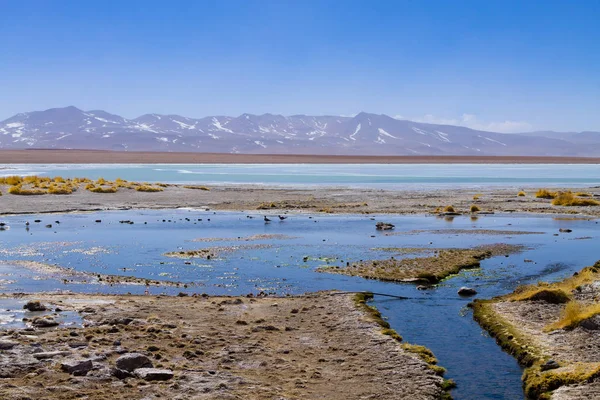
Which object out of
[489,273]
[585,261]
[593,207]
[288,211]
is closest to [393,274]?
[489,273]

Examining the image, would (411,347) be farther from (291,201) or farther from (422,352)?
(291,201)

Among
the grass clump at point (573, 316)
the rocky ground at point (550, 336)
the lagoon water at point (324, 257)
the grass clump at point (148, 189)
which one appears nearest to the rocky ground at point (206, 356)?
the lagoon water at point (324, 257)

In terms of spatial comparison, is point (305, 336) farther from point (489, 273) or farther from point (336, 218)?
point (336, 218)

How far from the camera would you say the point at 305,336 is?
1197cm

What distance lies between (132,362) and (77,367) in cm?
76

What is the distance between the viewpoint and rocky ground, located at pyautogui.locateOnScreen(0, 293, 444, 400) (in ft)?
29.5

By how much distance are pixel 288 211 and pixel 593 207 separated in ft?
57.6

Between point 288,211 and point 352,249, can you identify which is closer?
point 352,249

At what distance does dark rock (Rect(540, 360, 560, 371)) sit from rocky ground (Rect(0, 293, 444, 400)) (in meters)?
1.73

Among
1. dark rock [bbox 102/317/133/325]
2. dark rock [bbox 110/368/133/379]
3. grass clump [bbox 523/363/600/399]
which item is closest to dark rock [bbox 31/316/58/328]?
dark rock [bbox 102/317/133/325]

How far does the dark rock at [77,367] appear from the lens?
9180 millimetres

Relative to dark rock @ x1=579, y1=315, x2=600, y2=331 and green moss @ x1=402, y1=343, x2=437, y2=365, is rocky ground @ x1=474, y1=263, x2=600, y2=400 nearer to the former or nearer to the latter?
dark rock @ x1=579, y1=315, x2=600, y2=331

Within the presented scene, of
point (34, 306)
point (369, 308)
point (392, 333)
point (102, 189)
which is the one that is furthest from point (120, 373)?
point (102, 189)

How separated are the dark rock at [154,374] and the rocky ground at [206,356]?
0.05 ft
